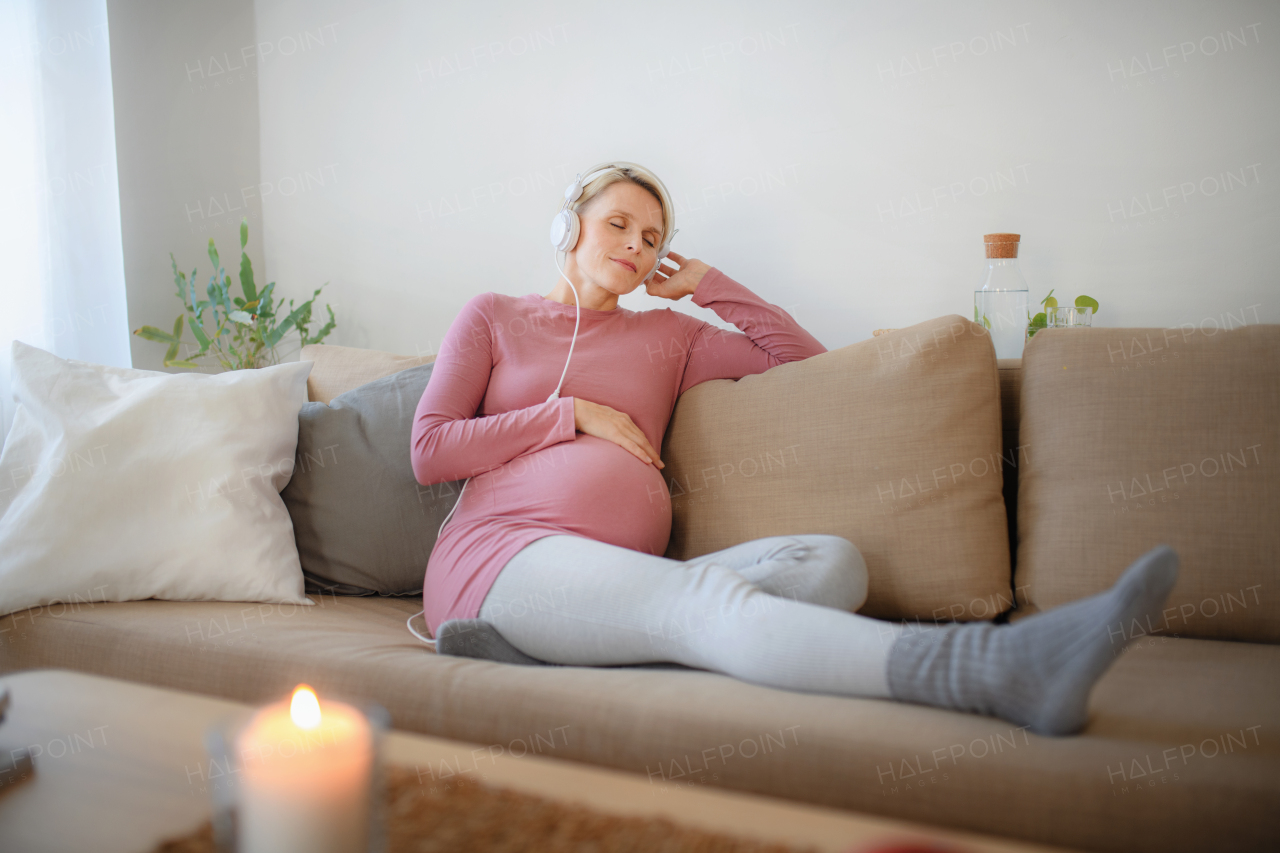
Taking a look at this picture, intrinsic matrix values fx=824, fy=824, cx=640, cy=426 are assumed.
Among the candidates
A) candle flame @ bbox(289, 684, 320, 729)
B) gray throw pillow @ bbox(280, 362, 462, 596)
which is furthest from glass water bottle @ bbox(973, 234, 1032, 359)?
candle flame @ bbox(289, 684, 320, 729)

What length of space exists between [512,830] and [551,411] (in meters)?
0.97

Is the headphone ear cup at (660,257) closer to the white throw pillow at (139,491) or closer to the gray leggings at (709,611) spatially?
the gray leggings at (709,611)

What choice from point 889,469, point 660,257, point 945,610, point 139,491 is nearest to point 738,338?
point 660,257

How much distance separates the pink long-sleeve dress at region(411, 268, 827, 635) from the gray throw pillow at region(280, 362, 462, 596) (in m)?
0.12

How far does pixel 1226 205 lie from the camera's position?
169 centimetres

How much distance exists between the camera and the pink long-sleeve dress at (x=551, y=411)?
1.38m

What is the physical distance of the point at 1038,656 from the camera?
2.69 ft

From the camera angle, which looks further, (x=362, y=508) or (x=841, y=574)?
(x=362, y=508)

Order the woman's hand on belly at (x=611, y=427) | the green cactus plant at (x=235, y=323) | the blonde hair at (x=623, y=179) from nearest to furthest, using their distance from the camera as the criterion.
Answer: the woman's hand on belly at (x=611, y=427) < the blonde hair at (x=623, y=179) < the green cactus plant at (x=235, y=323)

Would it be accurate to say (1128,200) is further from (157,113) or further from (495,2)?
(157,113)

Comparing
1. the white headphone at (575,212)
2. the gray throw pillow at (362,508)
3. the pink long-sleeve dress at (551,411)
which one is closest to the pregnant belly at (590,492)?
the pink long-sleeve dress at (551,411)

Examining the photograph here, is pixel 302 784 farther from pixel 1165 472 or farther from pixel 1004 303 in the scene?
pixel 1004 303

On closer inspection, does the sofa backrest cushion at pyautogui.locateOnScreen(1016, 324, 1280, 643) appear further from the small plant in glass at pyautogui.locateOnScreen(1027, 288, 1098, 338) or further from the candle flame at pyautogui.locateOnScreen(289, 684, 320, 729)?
the candle flame at pyautogui.locateOnScreen(289, 684, 320, 729)

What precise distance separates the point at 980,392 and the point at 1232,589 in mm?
472
